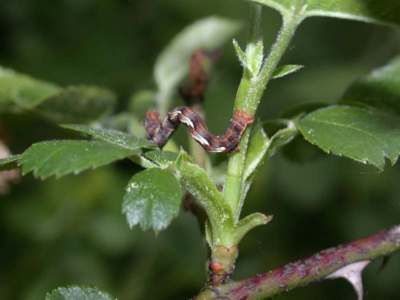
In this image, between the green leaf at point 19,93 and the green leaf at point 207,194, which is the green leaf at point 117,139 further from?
the green leaf at point 19,93

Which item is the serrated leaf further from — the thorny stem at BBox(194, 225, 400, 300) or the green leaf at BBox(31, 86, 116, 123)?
the green leaf at BBox(31, 86, 116, 123)

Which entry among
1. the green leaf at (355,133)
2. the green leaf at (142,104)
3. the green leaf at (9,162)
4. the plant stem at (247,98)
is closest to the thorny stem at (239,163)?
the plant stem at (247,98)

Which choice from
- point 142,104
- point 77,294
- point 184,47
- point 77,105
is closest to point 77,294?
point 77,294

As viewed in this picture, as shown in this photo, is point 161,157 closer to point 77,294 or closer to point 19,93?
point 77,294

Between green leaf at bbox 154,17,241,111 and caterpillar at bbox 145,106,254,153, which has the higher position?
caterpillar at bbox 145,106,254,153

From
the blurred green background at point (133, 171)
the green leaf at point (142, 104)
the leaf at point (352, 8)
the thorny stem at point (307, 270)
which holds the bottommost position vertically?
the blurred green background at point (133, 171)

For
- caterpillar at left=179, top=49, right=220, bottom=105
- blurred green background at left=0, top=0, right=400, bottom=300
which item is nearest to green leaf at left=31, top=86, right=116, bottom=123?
caterpillar at left=179, top=49, right=220, bottom=105
